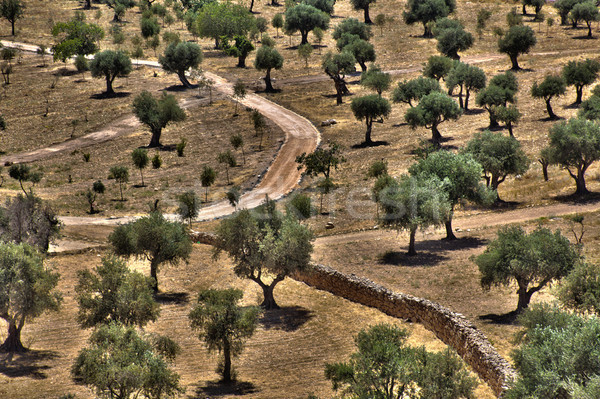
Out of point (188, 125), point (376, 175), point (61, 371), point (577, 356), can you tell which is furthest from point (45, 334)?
point (188, 125)

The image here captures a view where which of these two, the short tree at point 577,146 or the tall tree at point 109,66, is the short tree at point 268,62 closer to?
the tall tree at point 109,66

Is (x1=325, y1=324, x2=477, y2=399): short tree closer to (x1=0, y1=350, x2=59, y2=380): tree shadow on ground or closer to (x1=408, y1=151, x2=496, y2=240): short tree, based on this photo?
(x1=0, y1=350, x2=59, y2=380): tree shadow on ground

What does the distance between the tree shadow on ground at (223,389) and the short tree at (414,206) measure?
22.1 m

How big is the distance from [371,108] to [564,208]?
118ft

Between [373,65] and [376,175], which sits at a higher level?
[373,65]

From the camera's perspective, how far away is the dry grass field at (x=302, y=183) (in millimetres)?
45000

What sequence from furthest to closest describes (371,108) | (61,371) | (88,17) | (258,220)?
(88,17) → (371,108) → (258,220) → (61,371)

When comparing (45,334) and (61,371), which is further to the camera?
(45,334)

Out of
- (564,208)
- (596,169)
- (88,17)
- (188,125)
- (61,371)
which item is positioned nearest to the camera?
(61,371)

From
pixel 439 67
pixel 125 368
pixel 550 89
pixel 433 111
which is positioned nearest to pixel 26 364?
pixel 125 368

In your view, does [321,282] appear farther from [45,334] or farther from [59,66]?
[59,66]

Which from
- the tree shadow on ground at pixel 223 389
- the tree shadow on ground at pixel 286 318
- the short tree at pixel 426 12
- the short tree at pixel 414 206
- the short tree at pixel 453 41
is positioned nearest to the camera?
the tree shadow on ground at pixel 223 389

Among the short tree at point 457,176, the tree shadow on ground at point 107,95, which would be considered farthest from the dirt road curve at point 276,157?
the short tree at point 457,176

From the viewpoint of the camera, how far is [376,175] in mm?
80312
